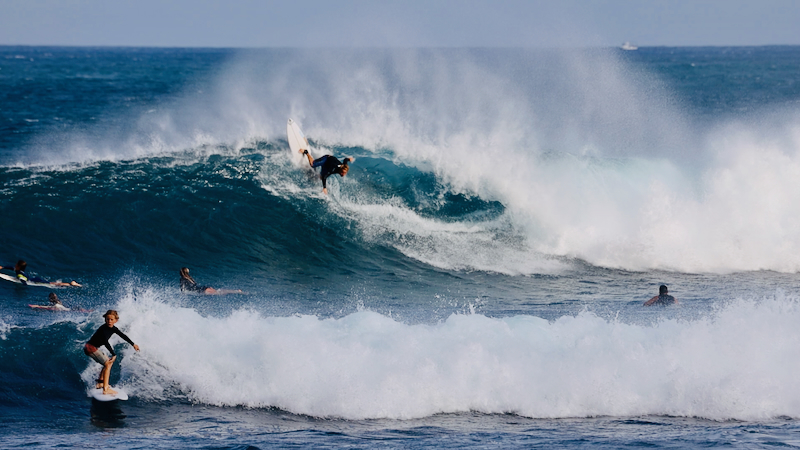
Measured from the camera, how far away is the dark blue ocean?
905 centimetres

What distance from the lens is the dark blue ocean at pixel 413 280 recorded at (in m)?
9.05

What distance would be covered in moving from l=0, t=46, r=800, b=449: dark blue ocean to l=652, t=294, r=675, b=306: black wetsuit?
0.29m

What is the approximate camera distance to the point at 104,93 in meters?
57.8

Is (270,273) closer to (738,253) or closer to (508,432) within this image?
(508,432)

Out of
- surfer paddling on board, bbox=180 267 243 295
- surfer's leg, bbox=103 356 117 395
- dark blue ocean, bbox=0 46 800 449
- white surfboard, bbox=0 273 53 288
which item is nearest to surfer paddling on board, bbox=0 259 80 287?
white surfboard, bbox=0 273 53 288

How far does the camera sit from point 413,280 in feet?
48.3

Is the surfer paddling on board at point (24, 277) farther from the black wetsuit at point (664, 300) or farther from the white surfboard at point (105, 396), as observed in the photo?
the black wetsuit at point (664, 300)

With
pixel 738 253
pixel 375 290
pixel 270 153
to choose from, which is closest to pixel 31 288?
pixel 375 290

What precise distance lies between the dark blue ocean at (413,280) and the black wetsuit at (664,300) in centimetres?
29

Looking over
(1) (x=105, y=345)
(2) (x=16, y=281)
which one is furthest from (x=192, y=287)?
(1) (x=105, y=345)

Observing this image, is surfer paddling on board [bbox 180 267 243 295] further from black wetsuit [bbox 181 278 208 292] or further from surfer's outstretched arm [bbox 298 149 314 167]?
surfer's outstretched arm [bbox 298 149 314 167]

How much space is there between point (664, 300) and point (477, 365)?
4675mm

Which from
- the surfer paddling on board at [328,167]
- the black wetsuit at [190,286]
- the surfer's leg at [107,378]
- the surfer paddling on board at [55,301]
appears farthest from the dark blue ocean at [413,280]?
the surfer paddling on board at [328,167]

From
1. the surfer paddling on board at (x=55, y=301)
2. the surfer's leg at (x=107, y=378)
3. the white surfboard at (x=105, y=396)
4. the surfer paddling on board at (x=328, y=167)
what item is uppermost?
the surfer paddling on board at (x=328, y=167)
